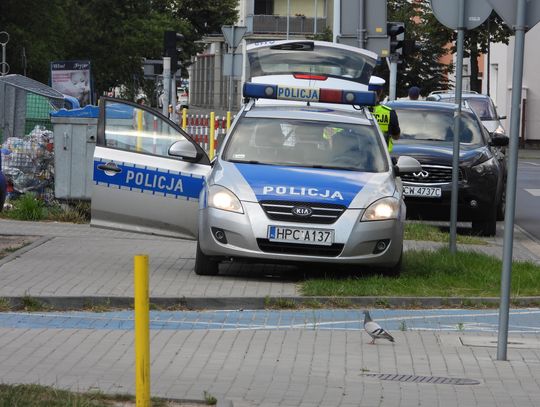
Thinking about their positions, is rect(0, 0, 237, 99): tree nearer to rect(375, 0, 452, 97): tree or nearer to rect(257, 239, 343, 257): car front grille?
rect(375, 0, 452, 97): tree

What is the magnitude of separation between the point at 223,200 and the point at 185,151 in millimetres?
1059

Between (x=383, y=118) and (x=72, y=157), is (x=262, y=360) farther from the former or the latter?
(x=72, y=157)

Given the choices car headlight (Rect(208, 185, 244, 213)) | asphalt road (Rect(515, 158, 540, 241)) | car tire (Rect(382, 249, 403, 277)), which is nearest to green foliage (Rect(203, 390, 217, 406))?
car headlight (Rect(208, 185, 244, 213))

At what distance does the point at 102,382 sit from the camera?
7730 mm

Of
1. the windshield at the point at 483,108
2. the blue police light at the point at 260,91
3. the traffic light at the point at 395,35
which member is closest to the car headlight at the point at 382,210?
the blue police light at the point at 260,91

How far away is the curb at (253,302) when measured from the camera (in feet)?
36.1

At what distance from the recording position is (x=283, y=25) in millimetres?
97812

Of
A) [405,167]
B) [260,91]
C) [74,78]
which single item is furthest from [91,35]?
[405,167]

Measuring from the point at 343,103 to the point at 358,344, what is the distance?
5460 millimetres

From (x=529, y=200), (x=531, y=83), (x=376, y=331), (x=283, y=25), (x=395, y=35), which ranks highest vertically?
(x=283, y=25)

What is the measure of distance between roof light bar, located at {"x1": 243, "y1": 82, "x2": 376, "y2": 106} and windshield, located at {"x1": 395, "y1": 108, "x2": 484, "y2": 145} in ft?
18.4

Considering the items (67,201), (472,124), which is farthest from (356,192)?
(472,124)

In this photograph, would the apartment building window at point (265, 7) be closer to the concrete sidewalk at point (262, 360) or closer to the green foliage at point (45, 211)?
the green foliage at point (45, 211)

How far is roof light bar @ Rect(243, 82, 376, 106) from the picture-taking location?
14.5m
